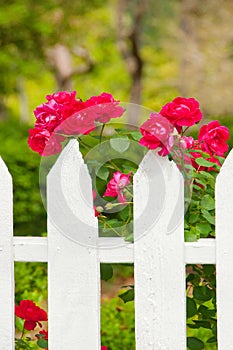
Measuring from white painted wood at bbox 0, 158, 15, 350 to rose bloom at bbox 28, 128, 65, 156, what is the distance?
12 cm

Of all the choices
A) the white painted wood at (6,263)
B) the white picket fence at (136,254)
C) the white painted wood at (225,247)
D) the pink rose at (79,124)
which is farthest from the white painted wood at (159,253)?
the white painted wood at (6,263)

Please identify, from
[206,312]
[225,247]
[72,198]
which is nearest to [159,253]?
[225,247]

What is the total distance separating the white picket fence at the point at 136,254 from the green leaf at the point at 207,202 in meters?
0.17

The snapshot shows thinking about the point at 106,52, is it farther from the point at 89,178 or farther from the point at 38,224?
the point at 89,178

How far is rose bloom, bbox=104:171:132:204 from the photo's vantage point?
207 cm

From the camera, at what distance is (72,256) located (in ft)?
6.67

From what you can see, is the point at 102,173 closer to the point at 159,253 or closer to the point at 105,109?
the point at 105,109

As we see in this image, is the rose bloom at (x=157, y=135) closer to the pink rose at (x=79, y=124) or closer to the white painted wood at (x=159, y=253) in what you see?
the white painted wood at (x=159, y=253)

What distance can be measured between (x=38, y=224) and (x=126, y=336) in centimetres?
238

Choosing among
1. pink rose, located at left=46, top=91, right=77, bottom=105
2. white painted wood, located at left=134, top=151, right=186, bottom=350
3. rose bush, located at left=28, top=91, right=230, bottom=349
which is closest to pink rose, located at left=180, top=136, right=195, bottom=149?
rose bush, located at left=28, top=91, right=230, bottom=349

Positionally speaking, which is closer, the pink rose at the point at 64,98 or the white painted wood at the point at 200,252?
the white painted wood at the point at 200,252

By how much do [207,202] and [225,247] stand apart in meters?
0.24

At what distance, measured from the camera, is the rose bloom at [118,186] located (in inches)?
81.7

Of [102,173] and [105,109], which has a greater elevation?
[105,109]
